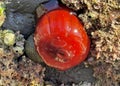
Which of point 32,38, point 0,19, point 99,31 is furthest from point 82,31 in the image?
point 0,19

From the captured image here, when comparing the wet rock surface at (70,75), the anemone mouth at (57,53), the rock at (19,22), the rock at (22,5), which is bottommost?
the wet rock surface at (70,75)

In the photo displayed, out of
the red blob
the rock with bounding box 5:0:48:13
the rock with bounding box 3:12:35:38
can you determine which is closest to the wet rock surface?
the red blob

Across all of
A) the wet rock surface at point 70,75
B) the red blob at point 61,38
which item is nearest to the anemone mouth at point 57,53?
the red blob at point 61,38

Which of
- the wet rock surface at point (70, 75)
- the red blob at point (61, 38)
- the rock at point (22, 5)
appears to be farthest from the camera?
the wet rock surface at point (70, 75)

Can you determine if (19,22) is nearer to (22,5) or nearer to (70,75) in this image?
(22,5)

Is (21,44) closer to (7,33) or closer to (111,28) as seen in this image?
(7,33)

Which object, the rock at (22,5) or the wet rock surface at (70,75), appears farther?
the wet rock surface at (70,75)

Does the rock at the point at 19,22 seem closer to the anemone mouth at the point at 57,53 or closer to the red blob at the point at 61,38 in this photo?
the red blob at the point at 61,38
